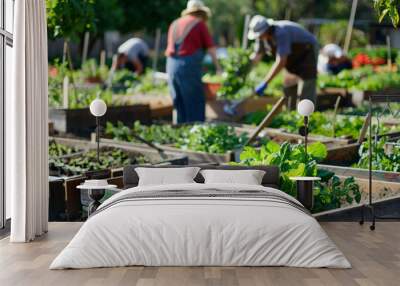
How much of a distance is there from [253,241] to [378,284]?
2.75ft

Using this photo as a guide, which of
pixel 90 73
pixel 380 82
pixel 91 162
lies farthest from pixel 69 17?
pixel 90 73

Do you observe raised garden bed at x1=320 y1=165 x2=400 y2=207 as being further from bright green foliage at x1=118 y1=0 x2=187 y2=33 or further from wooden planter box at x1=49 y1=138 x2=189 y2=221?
bright green foliage at x1=118 y1=0 x2=187 y2=33

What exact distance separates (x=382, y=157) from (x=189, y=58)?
161 inches

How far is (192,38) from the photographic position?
464 inches

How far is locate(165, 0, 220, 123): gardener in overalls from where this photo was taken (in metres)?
11.8

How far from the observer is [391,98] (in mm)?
7672

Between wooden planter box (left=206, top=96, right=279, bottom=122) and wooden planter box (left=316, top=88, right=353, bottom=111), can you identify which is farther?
wooden planter box (left=316, top=88, right=353, bottom=111)

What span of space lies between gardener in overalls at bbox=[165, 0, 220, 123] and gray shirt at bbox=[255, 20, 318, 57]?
76cm

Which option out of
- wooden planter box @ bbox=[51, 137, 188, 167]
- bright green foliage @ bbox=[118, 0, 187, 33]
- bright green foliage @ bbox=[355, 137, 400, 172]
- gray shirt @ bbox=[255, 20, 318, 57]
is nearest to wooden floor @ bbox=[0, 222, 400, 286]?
bright green foliage @ bbox=[355, 137, 400, 172]

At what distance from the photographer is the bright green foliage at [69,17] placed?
402 inches

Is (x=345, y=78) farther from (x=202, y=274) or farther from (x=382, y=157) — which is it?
(x=202, y=274)

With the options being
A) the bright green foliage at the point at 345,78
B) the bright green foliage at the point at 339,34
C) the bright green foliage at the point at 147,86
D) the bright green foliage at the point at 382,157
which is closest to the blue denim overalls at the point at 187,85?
the bright green foliage at the point at 147,86

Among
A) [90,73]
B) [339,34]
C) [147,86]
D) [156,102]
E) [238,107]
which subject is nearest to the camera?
[238,107]

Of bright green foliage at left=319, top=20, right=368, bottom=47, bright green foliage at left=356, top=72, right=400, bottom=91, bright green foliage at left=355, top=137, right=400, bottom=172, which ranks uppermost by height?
bright green foliage at left=319, top=20, right=368, bottom=47
